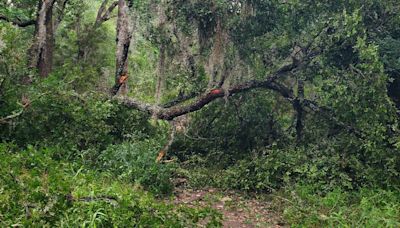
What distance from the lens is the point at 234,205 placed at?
6941mm

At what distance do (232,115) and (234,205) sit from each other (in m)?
2.81

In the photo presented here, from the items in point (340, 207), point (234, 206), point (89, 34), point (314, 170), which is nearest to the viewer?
point (340, 207)

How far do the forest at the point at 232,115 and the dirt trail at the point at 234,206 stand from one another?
0.09 feet

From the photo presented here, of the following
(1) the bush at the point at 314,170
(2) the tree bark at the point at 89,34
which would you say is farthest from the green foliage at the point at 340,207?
(2) the tree bark at the point at 89,34

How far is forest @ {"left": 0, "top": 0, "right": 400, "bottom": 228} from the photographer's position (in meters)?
6.68

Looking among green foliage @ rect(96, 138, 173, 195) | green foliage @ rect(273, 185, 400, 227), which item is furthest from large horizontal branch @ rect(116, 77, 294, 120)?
green foliage @ rect(273, 185, 400, 227)

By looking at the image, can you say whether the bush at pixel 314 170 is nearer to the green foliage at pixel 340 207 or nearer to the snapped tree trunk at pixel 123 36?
the green foliage at pixel 340 207

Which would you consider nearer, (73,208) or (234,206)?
(73,208)

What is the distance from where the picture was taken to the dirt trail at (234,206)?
623 cm

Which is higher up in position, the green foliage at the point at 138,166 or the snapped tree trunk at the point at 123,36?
the snapped tree trunk at the point at 123,36

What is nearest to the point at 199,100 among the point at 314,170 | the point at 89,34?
the point at 314,170

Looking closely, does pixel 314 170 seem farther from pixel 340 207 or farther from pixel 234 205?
pixel 234 205

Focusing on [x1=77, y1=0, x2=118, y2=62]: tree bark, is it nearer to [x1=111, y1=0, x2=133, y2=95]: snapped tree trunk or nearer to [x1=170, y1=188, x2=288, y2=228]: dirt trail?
[x1=111, y1=0, x2=133, y2=95]: snapped tree trunk

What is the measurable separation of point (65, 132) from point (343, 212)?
14.9ft
